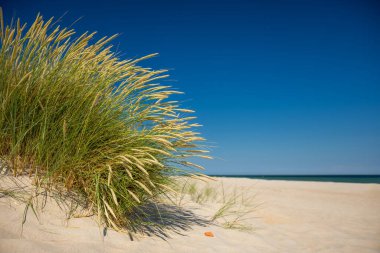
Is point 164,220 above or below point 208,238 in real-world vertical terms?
above

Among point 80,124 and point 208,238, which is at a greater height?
point 80,124

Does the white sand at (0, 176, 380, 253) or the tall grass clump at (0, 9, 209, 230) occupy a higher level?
the tall grass clump at (0, 9, 209, 230)

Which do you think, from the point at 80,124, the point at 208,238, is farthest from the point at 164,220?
the point at 80,124

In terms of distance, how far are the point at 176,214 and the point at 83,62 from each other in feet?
5.47

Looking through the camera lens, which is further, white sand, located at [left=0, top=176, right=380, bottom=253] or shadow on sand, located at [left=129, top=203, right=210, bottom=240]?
shadow on sand, located at [left=129, top=203, right=210, bottom=240]

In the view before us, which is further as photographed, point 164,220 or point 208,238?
point 164,220

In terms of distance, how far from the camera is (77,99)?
197 cm

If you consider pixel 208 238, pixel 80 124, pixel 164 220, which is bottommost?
pixel 208 238

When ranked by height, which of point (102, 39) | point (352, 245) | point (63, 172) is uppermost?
point (102, 39)

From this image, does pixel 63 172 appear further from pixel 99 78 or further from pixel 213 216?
pixel 213 216

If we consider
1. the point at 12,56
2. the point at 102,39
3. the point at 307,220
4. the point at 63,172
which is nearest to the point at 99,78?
the point at 102,39

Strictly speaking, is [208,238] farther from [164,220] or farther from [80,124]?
[80,124]

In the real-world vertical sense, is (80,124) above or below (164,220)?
above

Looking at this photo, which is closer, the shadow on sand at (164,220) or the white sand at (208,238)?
the white sand at (208,238)
